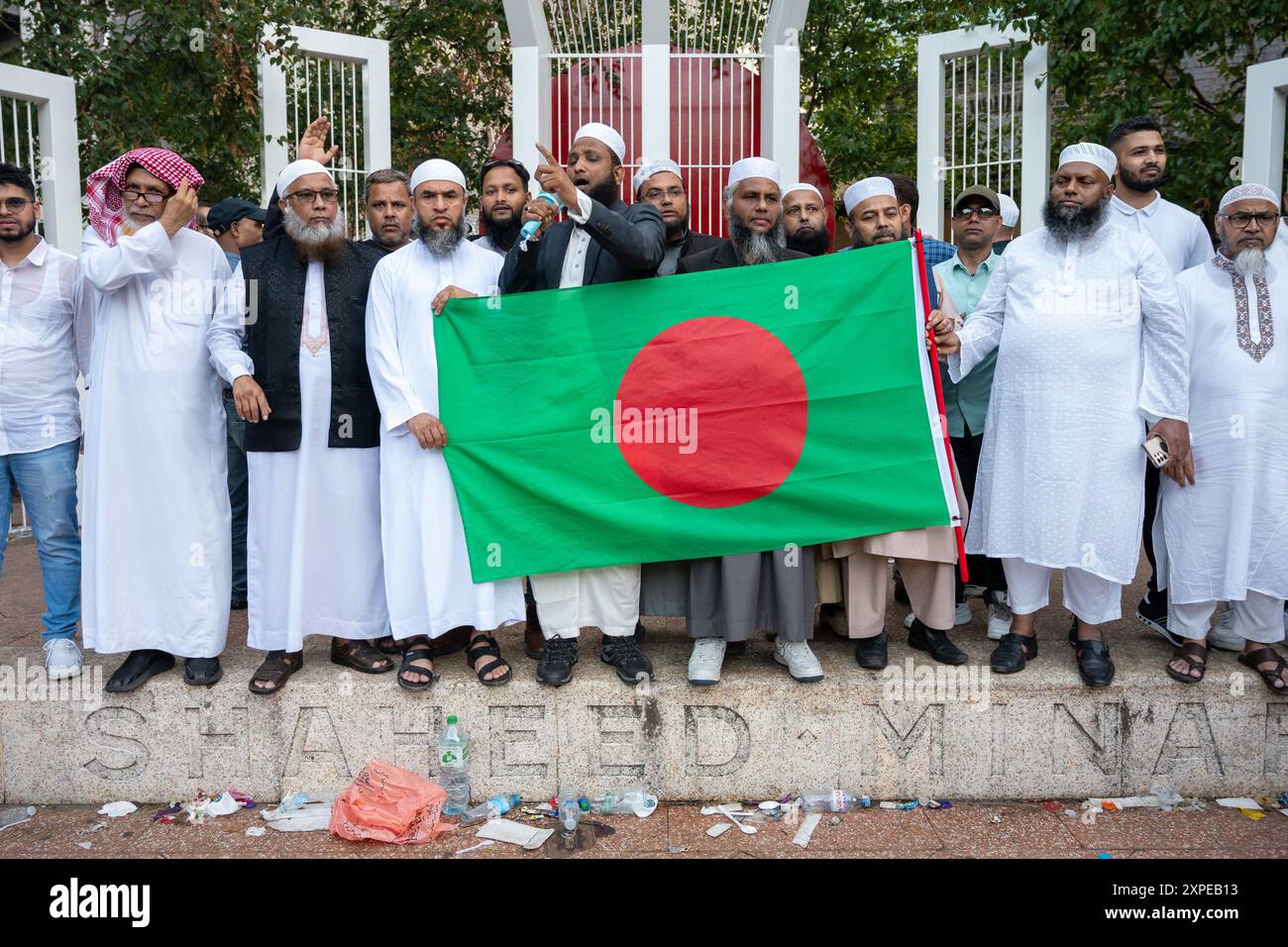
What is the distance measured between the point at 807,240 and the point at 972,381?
95cm

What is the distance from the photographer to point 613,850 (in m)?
3.56

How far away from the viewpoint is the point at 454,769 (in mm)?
3838

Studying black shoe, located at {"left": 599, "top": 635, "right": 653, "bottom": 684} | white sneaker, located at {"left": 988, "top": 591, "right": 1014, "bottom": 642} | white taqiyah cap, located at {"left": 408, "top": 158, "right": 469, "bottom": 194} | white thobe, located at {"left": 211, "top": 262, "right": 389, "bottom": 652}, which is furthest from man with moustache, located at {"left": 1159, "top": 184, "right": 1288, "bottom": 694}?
white thobe, located at {"left": 211, "top": 262, "right": 389, "bottom": 652}

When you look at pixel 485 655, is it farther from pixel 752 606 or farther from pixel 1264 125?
pixel 1264 125

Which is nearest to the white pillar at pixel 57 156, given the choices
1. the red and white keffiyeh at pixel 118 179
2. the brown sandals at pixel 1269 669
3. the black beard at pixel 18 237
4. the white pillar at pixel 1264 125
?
the black beard at pixel 18 237

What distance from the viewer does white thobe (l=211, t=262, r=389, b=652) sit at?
13.2 ft

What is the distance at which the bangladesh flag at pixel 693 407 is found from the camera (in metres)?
4.02

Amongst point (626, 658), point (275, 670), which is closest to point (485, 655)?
point (626, 658)

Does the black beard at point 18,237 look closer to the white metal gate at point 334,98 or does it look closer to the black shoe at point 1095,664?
the white metal gate at point 334,98

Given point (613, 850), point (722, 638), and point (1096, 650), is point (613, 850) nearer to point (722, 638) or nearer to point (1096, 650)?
point (722, 638)

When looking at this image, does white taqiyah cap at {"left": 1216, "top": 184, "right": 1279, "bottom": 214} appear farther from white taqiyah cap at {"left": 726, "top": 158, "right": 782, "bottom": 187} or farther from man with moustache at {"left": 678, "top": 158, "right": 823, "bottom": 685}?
man with moustache at {"left": 678, "top": 158, "right": 823, "bottom": 685}

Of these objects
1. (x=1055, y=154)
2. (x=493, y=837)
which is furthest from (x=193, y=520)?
(x=1055, y=154)

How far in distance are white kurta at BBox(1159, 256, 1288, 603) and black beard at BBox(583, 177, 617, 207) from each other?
2.34m

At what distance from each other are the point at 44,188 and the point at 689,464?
5761mm
